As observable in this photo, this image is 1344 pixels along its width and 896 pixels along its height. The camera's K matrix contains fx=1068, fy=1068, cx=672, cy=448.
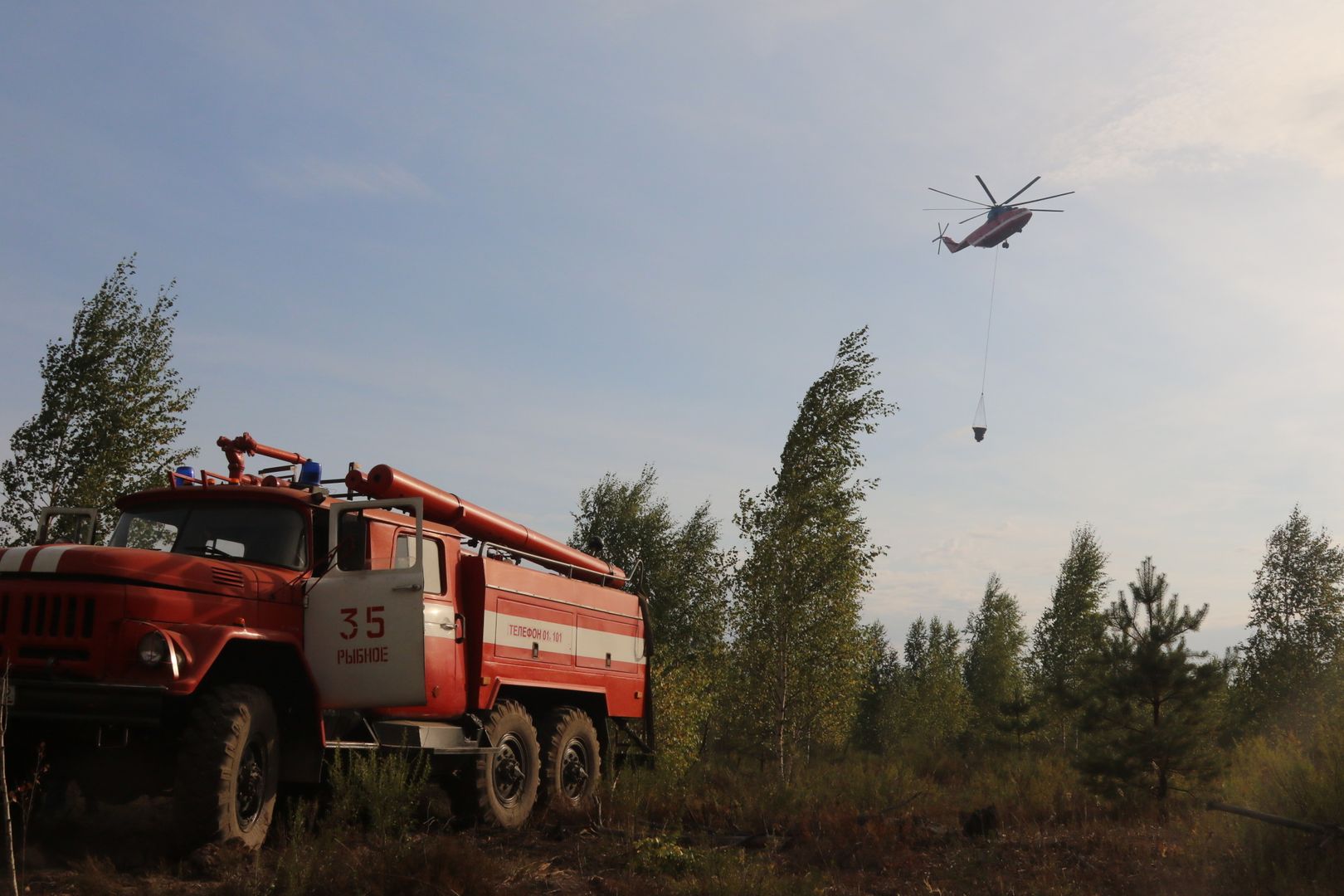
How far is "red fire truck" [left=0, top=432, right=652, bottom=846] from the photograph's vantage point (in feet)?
27.6

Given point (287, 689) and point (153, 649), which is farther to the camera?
point (287, 689)

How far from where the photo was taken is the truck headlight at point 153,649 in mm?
8352

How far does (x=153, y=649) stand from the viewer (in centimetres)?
838

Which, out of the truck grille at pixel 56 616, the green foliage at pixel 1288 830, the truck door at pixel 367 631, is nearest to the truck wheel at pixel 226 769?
the truck door at pixel 367 631

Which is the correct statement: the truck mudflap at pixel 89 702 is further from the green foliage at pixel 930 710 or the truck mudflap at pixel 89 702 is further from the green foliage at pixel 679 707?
the green foliage at pixel 930 710

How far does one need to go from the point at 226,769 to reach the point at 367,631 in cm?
180

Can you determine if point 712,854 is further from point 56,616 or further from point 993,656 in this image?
point 993,656

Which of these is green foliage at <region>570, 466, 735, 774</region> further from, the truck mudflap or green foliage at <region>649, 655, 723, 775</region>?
the truck mudflap

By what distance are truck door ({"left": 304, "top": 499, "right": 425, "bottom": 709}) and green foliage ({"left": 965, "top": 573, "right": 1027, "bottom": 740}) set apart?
40.1 metres

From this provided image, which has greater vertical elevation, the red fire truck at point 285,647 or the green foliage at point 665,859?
the red fire truck at point 285,647

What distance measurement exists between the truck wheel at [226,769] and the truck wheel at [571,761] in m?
4.35

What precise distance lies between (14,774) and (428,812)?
3934 mm

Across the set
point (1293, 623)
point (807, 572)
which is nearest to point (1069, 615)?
point (1293, 623)

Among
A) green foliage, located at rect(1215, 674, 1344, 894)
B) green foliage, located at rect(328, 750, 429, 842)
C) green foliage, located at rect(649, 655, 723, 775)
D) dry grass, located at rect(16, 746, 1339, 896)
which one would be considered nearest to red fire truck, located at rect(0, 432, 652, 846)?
green foliage, located at rect(328, 750, 429, 842)
